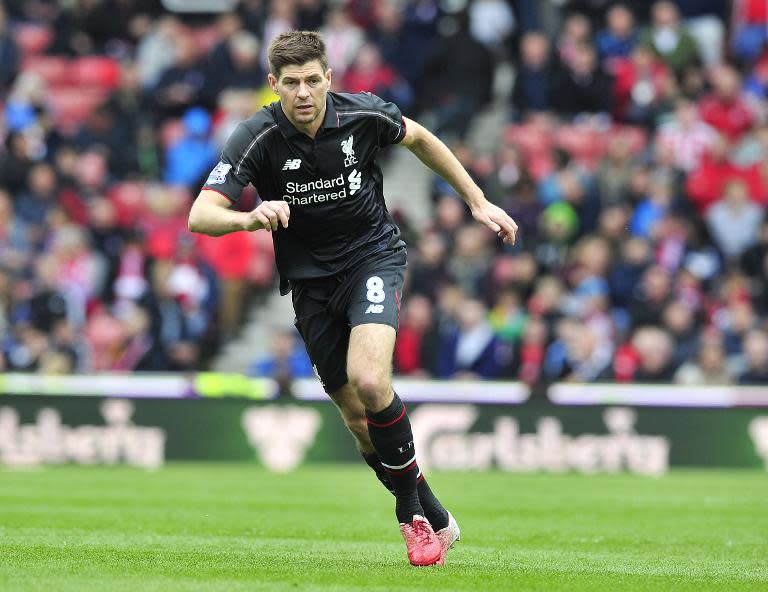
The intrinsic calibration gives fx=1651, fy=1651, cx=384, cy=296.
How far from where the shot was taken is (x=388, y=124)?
8.95 m

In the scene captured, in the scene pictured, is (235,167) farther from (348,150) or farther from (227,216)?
(348,150)

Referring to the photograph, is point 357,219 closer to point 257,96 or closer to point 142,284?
point 142,284

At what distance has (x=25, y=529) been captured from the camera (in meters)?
10.4

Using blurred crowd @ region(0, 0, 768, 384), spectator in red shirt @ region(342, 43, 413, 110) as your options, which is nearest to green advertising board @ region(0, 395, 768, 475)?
blurred crowd @ region(0, 0, 768, 384)

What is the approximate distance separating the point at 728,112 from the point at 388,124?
13261mm

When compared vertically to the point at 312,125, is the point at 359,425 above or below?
below

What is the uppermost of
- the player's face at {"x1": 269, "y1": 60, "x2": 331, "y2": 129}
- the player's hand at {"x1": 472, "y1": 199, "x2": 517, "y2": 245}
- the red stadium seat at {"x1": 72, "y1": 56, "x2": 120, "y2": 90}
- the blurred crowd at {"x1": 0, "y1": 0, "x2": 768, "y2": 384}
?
the player's face at {"x1": 269, "y1": 60, "x2": 331, "y2": 129}

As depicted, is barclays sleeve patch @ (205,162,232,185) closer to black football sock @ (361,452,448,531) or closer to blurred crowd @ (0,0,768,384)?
black football sock @ (361,452,448,531)

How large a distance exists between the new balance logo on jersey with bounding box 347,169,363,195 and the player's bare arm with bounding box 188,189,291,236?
58cm

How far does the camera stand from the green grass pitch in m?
7.97

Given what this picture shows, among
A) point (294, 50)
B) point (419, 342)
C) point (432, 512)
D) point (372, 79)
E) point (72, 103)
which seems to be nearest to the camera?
point (294, 50)

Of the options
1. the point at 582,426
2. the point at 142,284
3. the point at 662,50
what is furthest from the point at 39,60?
the point at 582,426

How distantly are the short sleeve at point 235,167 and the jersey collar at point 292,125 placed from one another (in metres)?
0.19

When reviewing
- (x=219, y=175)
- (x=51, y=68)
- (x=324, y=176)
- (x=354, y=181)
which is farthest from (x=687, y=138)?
(x=219, y=175)
